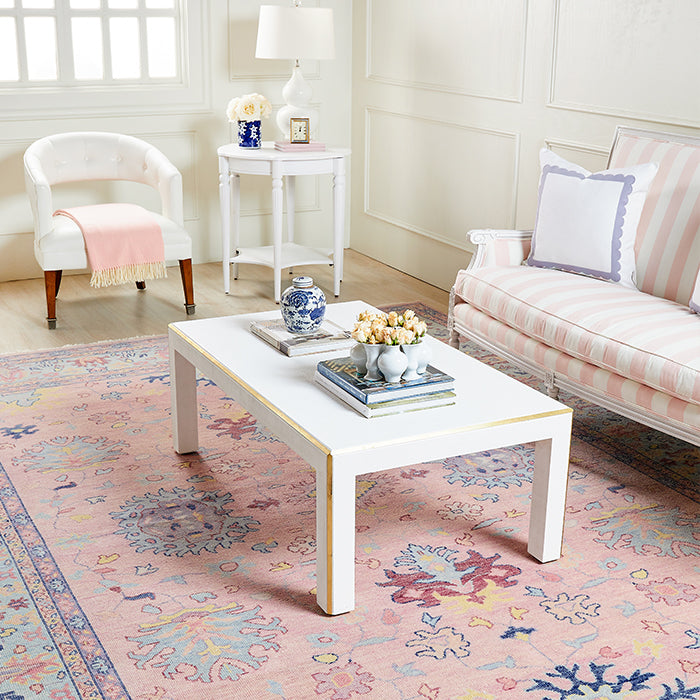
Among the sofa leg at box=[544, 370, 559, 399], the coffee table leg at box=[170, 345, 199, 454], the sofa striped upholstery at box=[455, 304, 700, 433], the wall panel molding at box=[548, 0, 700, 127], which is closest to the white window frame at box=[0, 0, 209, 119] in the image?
the wall panel molding at box=[548, 0, 700, 127]

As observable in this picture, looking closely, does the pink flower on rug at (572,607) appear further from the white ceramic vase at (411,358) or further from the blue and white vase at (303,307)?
the blue and white vase at (303,307)

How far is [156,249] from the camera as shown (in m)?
4.31

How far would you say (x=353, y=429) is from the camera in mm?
2189

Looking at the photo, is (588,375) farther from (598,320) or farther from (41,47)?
(41,47)

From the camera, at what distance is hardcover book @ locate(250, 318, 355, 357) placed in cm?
268

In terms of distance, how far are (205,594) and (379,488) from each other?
2.36 feet

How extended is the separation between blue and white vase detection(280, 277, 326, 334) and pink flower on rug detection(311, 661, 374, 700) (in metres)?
1.06

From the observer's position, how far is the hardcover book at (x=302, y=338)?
8.78 ft

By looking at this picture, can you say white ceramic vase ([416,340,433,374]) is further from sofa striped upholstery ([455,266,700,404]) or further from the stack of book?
sofa striped upholstery ([455,266,700,404])

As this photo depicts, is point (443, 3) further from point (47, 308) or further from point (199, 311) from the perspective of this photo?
point (47, 308)

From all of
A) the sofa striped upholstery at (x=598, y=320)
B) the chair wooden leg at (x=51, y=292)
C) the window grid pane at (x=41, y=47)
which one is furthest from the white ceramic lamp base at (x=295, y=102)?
the sofa striped upholstery at (x=598, y=320)

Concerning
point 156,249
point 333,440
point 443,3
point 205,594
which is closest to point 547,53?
Answer: point 443,3

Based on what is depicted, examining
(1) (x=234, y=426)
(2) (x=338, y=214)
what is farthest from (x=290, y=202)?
(1) (x=234, y=426)

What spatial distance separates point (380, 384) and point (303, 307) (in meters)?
0.50
